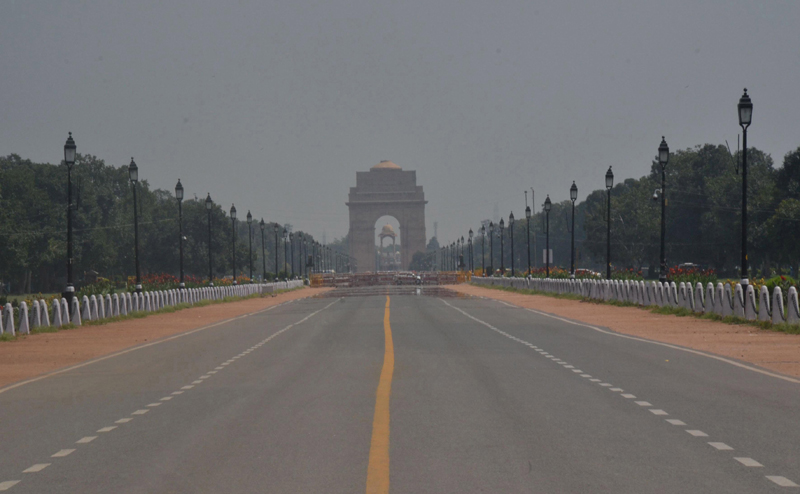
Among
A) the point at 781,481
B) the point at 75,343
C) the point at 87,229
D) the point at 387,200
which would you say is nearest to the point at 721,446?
the point at 781,481

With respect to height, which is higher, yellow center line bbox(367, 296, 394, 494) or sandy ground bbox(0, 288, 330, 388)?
yellow center line bbox(367, 296, 394, 494)

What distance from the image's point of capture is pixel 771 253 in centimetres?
7988

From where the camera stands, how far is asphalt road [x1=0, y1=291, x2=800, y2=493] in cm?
722

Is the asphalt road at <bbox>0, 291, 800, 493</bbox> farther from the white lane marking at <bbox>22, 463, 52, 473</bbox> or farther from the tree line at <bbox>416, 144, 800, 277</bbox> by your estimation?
the tree line at <bbox>416, 144, 800, 277</bbox>

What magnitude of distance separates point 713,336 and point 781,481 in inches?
611

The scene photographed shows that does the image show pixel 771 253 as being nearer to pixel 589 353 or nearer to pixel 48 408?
pixel 589 353

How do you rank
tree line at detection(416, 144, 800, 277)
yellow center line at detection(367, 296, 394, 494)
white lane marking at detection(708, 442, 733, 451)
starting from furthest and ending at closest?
tree line at detection(416, 144, 800, 277)
white lane marking at detection(708, 442, 733, 451)
yellow center line at detection(367, 296, 394, 494)

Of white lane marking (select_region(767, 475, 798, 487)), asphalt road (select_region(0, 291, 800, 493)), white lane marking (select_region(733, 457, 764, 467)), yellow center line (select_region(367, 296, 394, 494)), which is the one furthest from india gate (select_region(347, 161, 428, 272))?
white lane marking (select_region(767, 475, 798, 487))

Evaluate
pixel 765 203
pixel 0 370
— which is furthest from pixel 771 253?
pixel 0 370

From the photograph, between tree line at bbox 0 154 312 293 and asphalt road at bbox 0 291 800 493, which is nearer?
asphalt road at bbox 0 291 800 493

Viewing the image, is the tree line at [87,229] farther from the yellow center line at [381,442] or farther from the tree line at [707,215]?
the yellow center line at [381,442]

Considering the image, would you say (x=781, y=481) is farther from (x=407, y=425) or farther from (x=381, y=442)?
(x=407, y=425)

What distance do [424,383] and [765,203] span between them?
70256mm

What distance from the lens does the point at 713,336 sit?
21938 millimetres
